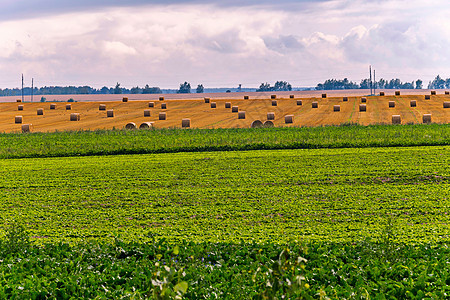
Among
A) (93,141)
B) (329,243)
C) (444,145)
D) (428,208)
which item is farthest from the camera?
(93,141)

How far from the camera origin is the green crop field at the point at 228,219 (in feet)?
25.6

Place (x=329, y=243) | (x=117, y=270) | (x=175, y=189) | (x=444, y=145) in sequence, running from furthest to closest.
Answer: (x=444, y=145), (x=175, y=189), (x=329, y=243), (x=117, y=270)

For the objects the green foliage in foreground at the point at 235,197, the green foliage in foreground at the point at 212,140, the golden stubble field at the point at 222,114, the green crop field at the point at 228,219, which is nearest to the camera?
the green crop field at the point at 228,219

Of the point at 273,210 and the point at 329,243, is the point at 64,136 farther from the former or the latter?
the point at 329,243

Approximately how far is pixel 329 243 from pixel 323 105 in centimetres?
5085

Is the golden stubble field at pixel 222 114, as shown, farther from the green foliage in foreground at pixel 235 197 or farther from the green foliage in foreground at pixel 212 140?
the green foliage in foreground at pixel 235 197

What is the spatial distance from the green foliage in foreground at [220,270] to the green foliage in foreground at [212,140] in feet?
54.8

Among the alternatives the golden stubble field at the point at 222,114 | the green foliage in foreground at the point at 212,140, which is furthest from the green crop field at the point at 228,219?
the golden stubble field at the point at 222,114

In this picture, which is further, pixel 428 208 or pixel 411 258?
pixel 428 208

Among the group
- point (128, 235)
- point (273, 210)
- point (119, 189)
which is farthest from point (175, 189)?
point (128, 235)

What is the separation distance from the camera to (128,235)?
11711 millimetres

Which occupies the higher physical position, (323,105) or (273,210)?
(323,105)

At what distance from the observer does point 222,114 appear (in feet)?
174

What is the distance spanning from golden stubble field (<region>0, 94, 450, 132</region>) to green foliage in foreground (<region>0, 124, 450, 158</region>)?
10095mm
